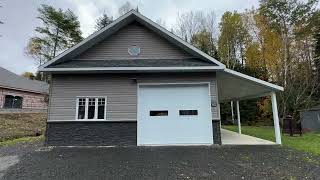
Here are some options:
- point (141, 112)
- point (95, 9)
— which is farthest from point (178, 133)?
point (95, 9)

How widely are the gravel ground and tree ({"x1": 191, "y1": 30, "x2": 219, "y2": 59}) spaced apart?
23.5 meters

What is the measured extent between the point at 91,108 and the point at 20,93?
21271 millimetres

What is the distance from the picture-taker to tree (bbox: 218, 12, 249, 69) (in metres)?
28.9

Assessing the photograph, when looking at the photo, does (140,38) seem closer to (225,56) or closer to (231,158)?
(231,158)

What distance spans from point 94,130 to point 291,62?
1930 centimetres

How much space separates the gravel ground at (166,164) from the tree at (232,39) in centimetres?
2184

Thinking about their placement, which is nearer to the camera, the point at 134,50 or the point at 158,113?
the point at 158,113

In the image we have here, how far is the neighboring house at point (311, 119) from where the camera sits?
18.1 metres

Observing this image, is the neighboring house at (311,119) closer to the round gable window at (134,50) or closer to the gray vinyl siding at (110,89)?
the gray vinyl siding at (110,89)

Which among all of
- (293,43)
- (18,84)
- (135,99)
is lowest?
(135,99)

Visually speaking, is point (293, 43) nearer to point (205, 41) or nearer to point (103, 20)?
point (205, 41)

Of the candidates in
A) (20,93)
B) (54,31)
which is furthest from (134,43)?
(54,31)

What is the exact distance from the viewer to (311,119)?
1864 centimetres

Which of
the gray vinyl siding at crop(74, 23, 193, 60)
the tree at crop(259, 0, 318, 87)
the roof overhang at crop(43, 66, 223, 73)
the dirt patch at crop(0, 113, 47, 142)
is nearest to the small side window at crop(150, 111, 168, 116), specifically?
the roof overhang at crop(43, 66, 223, 73)
